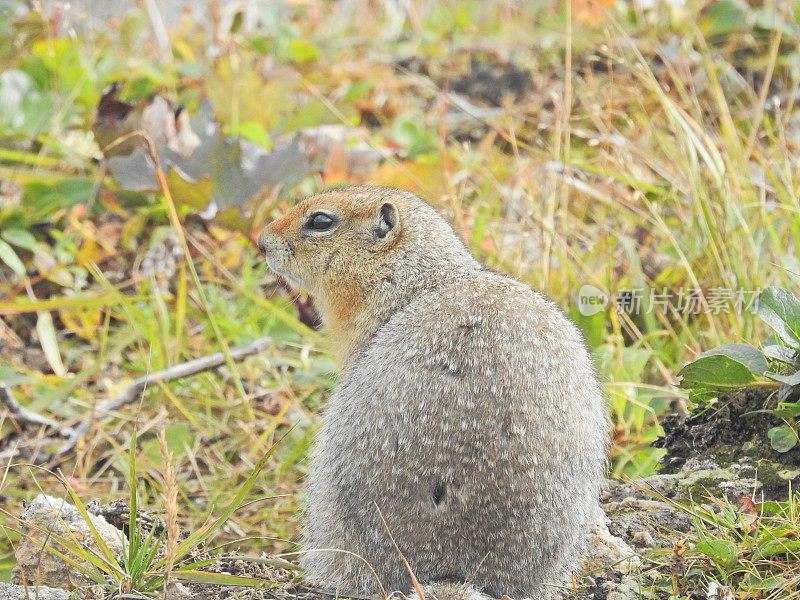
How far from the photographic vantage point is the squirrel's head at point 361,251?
11.7 feet

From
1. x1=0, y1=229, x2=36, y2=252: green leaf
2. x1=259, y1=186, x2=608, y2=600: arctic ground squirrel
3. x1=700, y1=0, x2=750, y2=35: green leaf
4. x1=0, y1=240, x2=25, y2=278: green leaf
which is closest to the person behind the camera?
x1=259, y1=186, x2=608, y2=600: arctic ground squirrel

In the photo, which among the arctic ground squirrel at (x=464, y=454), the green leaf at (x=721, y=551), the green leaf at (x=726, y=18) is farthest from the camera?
the green leaf at (x=726, y=18)

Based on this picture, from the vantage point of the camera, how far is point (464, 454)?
2805 millimetres

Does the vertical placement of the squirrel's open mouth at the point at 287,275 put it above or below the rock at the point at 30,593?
above

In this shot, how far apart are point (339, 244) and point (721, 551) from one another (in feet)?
5.25

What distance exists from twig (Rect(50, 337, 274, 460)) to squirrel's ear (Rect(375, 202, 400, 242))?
1303 millimetres

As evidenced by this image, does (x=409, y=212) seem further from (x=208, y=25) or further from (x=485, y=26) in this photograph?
(x=485, y=26)

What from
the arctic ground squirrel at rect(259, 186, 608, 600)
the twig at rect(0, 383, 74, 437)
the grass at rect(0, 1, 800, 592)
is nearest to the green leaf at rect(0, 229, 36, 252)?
the grass at rect(0, 1, 800, 592)

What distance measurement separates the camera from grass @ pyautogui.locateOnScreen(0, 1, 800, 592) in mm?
4492

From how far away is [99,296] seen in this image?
514cm

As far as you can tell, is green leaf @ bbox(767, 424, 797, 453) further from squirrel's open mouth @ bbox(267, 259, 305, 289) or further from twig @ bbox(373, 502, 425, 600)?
squirrel's open mouth @ bbox(267, 259, 305, 289)

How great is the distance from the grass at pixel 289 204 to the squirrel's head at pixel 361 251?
730 mm

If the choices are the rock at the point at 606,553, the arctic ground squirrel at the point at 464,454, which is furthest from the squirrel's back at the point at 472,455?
the rock at the point at 606,553

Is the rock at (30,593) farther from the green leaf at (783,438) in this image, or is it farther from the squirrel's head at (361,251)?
the green leaf at (783,438)
